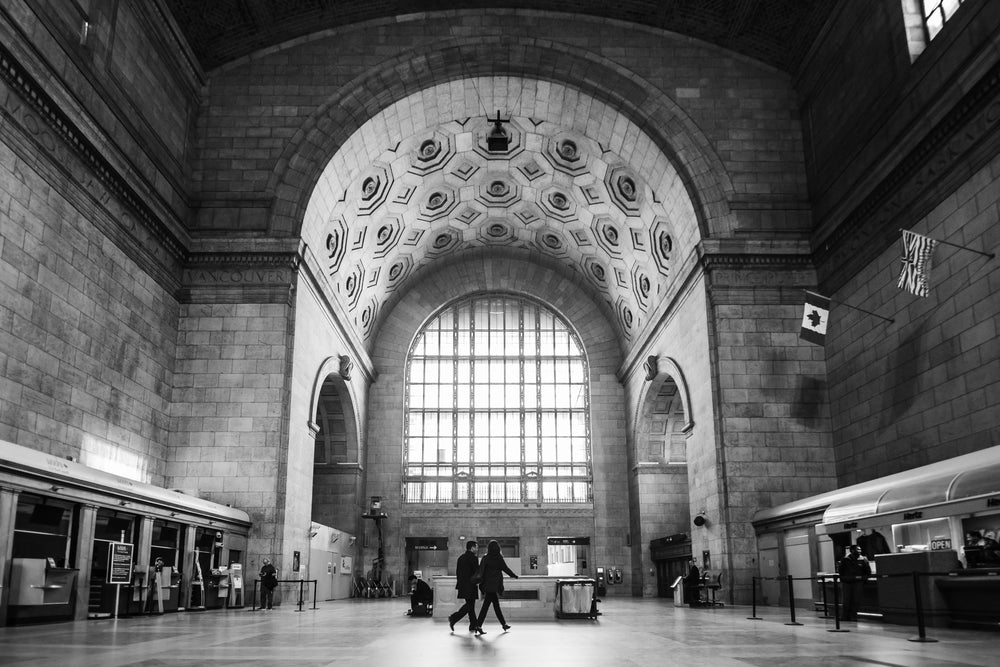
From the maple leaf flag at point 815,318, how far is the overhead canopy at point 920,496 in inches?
126

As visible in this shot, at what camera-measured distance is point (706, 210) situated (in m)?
20.8

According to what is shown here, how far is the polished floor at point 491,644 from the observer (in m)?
7.22

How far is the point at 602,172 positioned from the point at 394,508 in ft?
47.7

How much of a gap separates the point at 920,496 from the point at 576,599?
572 cm

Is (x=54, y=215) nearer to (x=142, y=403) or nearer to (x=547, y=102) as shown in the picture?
(x=142, y=403)

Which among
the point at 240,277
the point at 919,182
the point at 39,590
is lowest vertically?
the point at 39,590

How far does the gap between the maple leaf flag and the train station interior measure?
12cm

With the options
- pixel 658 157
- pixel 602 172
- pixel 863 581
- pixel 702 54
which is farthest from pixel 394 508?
pixel 863 581

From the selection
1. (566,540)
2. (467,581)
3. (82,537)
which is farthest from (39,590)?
(566,540)

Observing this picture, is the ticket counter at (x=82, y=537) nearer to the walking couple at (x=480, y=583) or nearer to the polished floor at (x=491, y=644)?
the polished floor at (x=491, y=644)

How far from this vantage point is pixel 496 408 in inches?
1307

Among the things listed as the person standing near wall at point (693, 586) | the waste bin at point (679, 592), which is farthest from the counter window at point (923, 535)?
the waste bin at point (679, 592)

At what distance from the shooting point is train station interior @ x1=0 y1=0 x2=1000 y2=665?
12141mm

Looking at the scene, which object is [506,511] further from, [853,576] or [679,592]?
[853,576]
